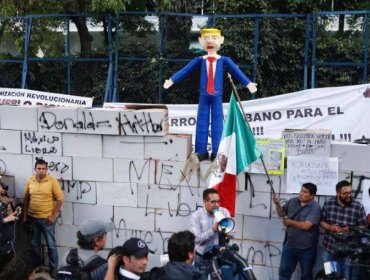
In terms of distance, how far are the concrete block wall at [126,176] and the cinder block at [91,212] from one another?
0.5 inches

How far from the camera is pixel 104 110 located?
794 centimetres

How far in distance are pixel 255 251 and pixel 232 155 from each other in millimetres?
1312

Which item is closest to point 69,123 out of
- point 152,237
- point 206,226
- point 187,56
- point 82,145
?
point 82,145

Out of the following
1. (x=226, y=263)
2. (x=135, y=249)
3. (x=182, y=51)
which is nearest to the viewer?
(x=135, y=249)

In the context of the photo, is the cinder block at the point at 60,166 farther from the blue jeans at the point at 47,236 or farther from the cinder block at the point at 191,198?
the cinder block at the point at 191,198

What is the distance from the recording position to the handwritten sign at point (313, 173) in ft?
24.1

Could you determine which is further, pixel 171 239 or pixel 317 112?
pixel 317 112

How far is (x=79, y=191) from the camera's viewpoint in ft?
26.8

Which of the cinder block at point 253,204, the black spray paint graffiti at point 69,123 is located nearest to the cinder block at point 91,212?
the black spray paint graffiti at point 69,123

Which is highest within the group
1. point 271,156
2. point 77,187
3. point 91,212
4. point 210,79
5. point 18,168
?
point 210,79

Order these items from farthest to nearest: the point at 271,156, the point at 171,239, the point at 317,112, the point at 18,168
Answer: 1. the point at 317,112
2. the point at 18,168
3. the point at 271,156
4. the point at 171,239

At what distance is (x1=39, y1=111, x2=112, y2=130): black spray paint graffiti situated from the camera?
26.1 feet

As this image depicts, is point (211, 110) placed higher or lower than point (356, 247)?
higher

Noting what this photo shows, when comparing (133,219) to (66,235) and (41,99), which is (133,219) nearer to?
(66,235)
